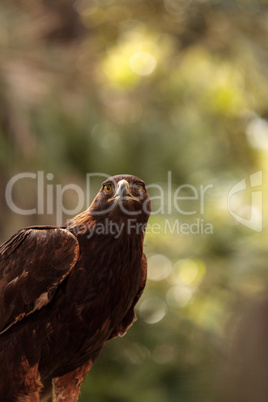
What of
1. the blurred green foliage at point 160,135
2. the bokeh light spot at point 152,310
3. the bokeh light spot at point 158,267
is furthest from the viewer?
the bokeh light spot at point 158,267

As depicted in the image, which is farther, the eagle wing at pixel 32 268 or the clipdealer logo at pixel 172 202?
the clipdealer logo at pixel 172 202

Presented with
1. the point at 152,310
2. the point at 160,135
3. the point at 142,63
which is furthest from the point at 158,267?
the point at 142,63

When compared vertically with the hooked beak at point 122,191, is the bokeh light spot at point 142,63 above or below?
above

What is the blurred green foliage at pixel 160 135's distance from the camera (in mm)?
3109

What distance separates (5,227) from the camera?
10.2 feet

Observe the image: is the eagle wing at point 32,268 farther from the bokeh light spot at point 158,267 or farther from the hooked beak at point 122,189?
the bokeh light spot at point 158,267

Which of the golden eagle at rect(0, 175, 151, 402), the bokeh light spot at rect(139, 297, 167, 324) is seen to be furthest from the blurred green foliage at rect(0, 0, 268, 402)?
the golden eagle at rect(0, 175, 151, 402)

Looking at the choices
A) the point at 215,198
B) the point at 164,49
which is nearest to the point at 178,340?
the point at 215,198

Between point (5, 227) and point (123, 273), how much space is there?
202 centimetres

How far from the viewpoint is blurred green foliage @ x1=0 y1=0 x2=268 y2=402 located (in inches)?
122

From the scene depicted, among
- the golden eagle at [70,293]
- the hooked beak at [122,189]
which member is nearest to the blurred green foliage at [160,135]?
the golden eagle at [70,293]

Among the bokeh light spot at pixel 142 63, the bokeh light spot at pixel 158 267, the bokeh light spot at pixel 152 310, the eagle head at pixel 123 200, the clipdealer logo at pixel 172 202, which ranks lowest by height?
the bokeh light spot at pixel 152 310

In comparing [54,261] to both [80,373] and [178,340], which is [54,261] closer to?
[80,373]

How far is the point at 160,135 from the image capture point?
3.04 metres
